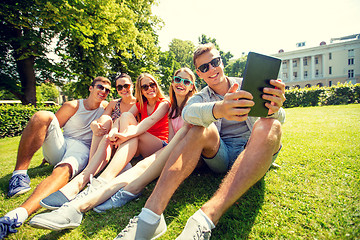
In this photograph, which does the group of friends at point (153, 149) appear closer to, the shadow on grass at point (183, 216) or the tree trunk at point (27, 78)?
the shadow on grass at point (183, 216)

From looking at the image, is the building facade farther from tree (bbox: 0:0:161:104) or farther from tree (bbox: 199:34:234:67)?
tree (bbox: 0:0:161:104)

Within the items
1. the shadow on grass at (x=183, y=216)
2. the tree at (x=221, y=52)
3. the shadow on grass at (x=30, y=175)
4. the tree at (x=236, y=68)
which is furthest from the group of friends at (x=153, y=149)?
the tree at (x=236, y=68)

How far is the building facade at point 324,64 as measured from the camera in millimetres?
51406

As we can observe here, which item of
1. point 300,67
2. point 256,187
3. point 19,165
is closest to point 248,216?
point 256,187

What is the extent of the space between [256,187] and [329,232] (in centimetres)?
85

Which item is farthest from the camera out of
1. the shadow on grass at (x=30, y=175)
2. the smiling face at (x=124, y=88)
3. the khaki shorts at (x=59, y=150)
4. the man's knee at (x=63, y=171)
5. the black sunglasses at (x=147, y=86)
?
the smiling face at (x=124, y=88)

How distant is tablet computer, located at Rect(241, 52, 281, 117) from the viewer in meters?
1.54

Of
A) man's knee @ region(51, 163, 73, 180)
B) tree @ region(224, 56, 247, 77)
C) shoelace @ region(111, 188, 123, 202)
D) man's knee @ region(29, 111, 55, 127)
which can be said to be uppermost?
tree @ region(224, 56, 247, 77)

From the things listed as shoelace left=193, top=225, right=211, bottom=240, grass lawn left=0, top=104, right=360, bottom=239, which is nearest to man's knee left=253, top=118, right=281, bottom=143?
grass lawn left=0, top=104, right=360, bottom=239

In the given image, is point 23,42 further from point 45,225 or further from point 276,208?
point 276,208

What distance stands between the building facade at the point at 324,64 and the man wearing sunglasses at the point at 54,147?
6796 centimetres

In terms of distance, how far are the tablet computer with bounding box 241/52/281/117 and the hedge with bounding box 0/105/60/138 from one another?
13.9 m

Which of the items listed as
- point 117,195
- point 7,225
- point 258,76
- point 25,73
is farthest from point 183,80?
point 25,73

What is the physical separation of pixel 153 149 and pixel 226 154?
132cm
